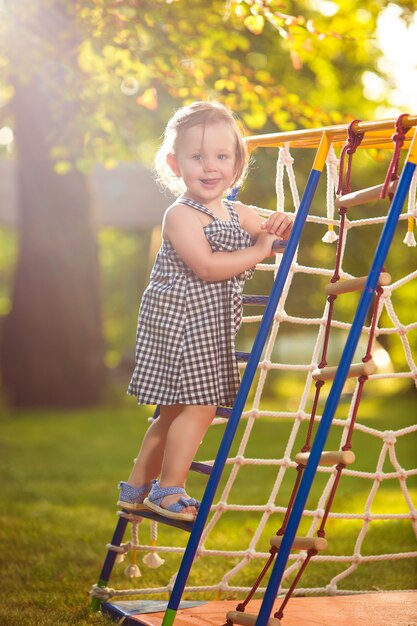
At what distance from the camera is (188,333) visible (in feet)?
10.4

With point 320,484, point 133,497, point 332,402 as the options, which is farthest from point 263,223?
point 320,484

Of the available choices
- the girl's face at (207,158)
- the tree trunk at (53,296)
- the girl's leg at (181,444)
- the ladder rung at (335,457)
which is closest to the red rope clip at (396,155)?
the girl's face at (207,158)

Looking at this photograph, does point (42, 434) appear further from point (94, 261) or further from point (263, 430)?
point (94, 261)

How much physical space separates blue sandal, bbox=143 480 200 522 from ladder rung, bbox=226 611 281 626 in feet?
0.97

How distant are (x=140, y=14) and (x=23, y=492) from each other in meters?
3.05

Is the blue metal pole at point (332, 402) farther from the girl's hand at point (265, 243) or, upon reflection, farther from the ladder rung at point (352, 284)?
the girl's hand at point (265, 243)

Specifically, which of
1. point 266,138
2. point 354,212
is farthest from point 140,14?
point 354,212

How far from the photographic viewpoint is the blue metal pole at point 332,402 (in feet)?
8.61

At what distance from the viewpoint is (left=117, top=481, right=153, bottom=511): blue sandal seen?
333 cm

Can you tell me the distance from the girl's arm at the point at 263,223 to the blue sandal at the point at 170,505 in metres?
0.84

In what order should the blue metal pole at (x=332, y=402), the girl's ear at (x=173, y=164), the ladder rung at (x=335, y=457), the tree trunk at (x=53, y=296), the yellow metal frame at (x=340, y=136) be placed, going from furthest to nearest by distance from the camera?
1. the tree trunk at (x=53, y=296)
2. the girl's ear at (x=173, y=164)
3. the yellow metal frame at (x=340, y=136)
4. the ladder rung at (x=335, y=457)
5. the blue metal pole at (x=332, y=402)

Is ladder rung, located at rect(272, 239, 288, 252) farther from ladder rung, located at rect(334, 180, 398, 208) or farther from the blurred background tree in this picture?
the blurred background tree

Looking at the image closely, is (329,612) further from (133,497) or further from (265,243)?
(265,243)

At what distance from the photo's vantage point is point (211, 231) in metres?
3.20
